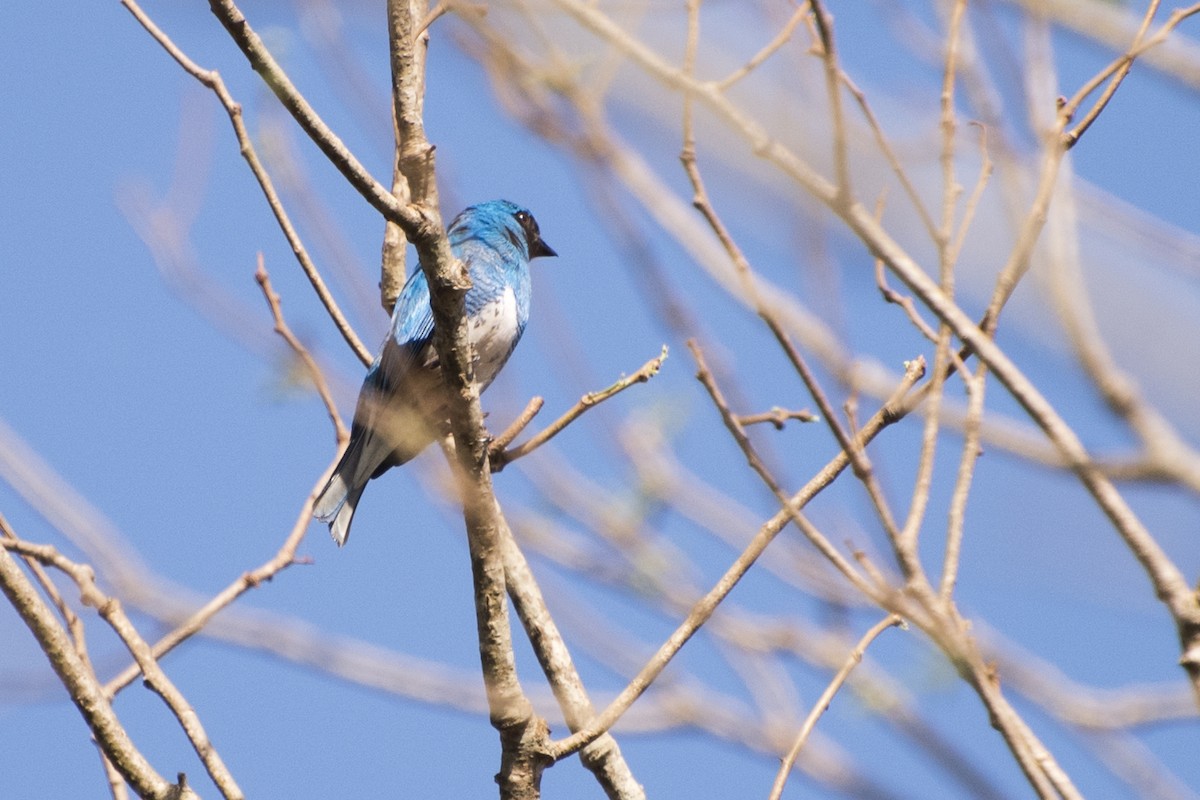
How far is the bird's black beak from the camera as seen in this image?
6441 mm

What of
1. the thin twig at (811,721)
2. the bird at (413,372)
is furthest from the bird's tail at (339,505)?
the thin twig at (811,721)

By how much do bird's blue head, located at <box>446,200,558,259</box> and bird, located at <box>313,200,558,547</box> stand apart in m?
0.14

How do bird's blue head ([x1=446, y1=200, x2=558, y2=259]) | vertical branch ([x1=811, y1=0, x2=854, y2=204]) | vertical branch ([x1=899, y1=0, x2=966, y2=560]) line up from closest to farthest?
1. vertical branch ([x1=811, y1=0, x2=854, y2=204])
2. vertical branch ([x1=899, y1=0, x2=966, y2=560])
3. bird's blue head ([x1=446, y1=200, x2=558, y2=259])

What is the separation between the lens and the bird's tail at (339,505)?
480 cm

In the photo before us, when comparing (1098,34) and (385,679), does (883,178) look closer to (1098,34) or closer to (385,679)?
(1098,34)

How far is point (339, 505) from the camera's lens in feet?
15.9

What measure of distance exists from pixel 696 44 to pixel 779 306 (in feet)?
2.05

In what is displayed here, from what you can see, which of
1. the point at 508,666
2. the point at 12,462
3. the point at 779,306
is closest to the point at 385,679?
the point at 508,666

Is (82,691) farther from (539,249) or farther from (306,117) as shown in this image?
(539,249)

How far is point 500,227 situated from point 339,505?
1750 mm

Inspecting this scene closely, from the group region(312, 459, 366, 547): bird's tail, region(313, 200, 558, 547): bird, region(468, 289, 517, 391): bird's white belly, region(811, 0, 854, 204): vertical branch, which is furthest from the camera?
region(468, 289, 517, 391): bird's white belly

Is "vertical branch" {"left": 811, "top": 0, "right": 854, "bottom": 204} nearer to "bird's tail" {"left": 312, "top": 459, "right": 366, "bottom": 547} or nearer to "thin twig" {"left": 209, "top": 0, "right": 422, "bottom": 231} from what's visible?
"thin twig" {"left": 209, "top": 0, "right": 422, "bottom": 231}

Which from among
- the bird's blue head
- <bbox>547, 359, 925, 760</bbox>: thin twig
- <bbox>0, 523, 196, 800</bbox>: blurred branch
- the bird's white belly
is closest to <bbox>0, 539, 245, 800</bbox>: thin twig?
<bbox>0, 523, 196, 800</bbox>: blurred branch

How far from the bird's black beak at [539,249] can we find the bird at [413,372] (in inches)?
27.7
